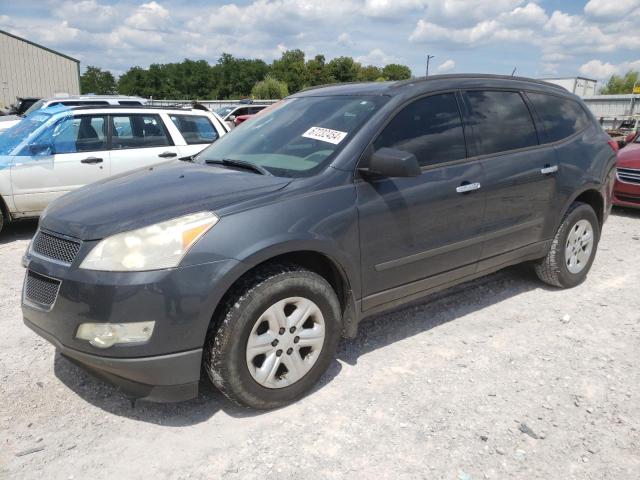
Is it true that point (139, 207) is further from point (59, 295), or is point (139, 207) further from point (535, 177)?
point (535, 177)

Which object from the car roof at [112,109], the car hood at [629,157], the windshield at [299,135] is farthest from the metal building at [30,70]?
the windshield at [299,135]

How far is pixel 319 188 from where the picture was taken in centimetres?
288

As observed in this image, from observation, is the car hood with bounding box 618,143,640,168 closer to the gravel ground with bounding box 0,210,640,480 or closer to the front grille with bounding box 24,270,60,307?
the gravel ground with bounding box 0,210,640,480

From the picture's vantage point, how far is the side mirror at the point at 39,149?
6.34m

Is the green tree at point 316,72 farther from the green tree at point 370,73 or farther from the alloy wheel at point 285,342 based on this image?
the alloy wheel at point 285,342

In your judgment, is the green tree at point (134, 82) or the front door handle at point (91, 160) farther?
the green tree at point (134, 82)

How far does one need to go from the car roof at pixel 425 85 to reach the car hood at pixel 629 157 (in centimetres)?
483

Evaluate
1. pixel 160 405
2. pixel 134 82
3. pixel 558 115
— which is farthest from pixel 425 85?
pixel 134 82

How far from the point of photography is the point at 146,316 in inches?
93.7

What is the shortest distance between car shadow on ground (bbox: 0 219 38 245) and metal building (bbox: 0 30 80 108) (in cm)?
3320

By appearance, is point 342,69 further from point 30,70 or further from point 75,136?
point 75,136

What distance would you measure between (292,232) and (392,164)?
0.69 metres

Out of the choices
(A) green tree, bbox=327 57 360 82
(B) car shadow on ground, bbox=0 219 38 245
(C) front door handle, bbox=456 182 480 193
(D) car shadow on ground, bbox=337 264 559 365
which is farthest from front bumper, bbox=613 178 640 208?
(A) green tree, bbox=327 57 360 82

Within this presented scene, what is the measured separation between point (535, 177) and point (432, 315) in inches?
52.7
